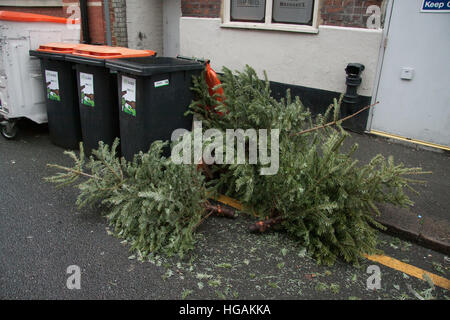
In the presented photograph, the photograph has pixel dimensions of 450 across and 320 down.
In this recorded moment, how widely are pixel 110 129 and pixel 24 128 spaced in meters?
2.50

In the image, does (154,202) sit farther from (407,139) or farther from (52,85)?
(407,139)

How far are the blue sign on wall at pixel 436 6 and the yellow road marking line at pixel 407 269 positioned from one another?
11.7 feet

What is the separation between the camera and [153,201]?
3.26m

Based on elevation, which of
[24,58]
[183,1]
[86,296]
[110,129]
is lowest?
[86,296]

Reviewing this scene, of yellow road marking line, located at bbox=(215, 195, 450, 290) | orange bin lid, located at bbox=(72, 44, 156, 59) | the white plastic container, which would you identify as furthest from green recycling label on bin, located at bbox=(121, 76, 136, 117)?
yellow road marking line, located at bbox=(215, 195, 450, 290)

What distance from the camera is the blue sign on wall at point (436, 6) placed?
5051mm

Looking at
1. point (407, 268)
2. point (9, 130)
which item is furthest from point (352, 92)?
point (9, 130)

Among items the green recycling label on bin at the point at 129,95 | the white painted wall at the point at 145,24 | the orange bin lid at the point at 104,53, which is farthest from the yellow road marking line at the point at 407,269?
the white painted wall at the point at 145,24

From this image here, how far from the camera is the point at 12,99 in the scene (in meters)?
5.57

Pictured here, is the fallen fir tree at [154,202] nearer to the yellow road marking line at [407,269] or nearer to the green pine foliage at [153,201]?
the green pine foliage at [153,201]

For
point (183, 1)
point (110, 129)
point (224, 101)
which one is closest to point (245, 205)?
point (224, 101)

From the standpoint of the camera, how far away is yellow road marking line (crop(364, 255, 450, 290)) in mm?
3088

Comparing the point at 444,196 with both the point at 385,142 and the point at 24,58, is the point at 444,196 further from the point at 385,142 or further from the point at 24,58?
the point at 24,58

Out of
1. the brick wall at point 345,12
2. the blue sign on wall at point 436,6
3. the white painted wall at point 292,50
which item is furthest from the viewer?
the white painted wall at point 292,50
